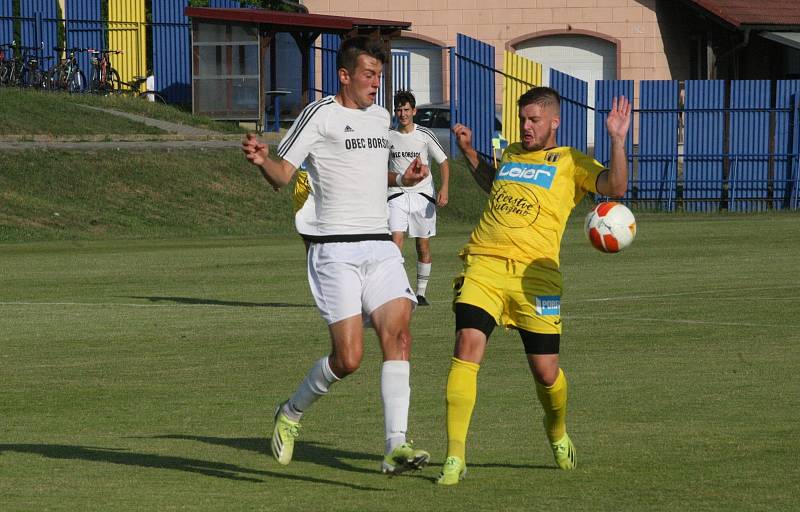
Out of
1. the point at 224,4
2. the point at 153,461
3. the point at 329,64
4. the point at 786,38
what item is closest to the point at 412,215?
the point at 153,461

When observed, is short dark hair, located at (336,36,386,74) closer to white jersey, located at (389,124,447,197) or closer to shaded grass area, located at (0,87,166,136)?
white jersey, located at (389,124,447,197)

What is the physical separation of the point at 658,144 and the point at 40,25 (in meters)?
17.6

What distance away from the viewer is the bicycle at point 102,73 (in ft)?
134

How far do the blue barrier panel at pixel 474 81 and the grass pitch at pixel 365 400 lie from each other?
1902 centimetres

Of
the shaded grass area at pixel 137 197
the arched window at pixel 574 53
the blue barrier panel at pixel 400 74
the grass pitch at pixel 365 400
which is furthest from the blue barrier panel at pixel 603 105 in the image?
the grass pitch at pixel 365 400

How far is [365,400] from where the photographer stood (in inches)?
389

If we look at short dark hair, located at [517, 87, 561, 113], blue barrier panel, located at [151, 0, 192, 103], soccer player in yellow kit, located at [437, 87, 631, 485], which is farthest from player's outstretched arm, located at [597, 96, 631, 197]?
blue barrier panel, located at [151, 0, 192, 103]

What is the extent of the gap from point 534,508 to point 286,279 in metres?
12.4

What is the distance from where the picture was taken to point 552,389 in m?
7.55

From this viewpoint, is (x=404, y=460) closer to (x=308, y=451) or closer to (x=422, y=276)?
(x=308, y=451)

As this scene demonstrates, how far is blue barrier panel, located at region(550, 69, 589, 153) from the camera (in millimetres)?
37281

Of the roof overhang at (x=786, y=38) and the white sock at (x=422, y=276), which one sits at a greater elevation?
the roof overhang at (x=786, y=38)

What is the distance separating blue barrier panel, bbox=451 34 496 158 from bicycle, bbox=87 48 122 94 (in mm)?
9959

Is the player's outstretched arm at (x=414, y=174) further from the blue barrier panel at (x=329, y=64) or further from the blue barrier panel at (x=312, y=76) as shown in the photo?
the blue barrier panel at (x=329, y=64)
